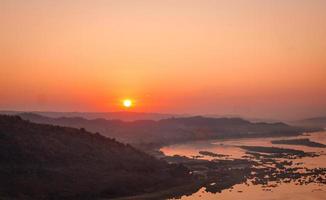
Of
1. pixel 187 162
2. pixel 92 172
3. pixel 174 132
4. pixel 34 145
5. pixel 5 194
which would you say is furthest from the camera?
pixel 174 132

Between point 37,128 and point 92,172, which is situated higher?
point 37,128

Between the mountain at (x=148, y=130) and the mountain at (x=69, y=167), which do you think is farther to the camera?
the mountain at (x=148, y=130)

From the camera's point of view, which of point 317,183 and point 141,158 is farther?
point 141,158

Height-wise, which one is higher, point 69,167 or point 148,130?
point 148,130

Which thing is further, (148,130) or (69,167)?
(148,130)

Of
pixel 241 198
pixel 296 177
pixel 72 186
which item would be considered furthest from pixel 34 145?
pixel 296 177

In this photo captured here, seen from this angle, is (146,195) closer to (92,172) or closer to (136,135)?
(92,172)

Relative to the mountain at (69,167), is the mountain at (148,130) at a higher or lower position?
higher

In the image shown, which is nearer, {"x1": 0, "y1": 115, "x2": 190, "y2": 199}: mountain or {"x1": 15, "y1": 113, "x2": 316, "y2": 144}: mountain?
{"x1": 0, "y1": 115, "x2": 190, "y2": 199}: mountain
